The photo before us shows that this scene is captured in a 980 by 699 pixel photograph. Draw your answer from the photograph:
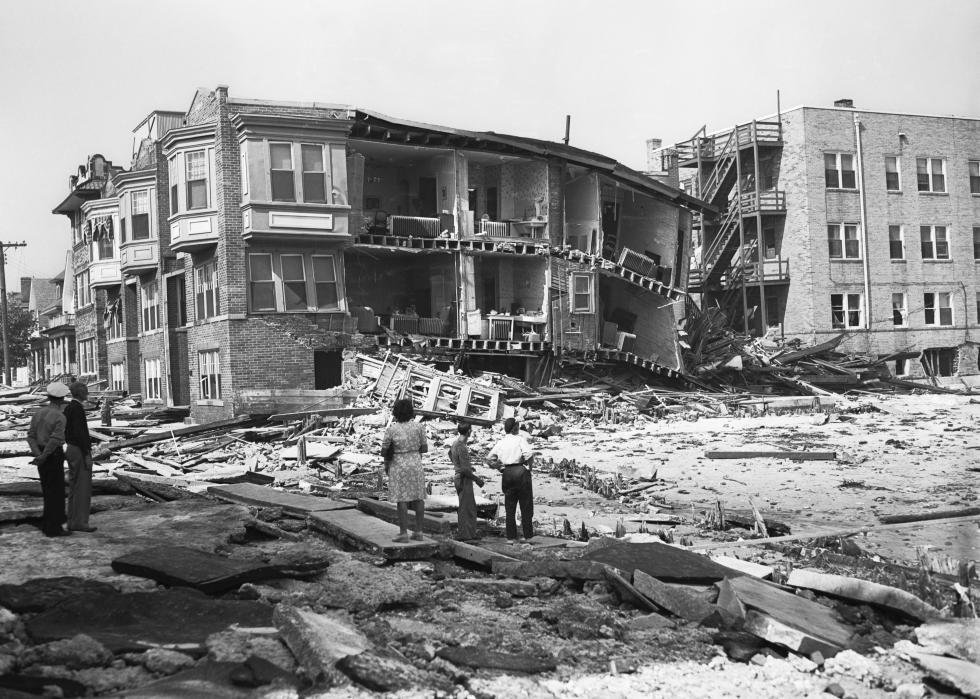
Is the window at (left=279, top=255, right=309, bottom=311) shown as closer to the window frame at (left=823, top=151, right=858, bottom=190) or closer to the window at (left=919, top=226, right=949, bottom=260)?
the window frame at (left=823, top=151, right=858, bottom=190)

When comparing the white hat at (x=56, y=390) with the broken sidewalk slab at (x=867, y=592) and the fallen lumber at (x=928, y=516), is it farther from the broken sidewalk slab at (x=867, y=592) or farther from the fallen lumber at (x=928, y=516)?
the fallen lumber at (x=928, y=516)

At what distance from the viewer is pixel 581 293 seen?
35938mm

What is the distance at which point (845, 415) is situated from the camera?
94.3ft

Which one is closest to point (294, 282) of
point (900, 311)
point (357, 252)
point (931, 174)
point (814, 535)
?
point (357, 252)

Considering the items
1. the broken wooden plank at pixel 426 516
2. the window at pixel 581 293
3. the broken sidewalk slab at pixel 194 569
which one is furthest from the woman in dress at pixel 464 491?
the window at pixel 581 293

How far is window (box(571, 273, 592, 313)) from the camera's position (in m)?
35.7

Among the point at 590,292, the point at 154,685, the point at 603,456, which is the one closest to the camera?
the point at 154,685

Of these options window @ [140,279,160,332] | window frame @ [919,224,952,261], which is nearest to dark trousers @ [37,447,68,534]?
window @ [140,279,160,332]

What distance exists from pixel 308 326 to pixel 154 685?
2480 cm

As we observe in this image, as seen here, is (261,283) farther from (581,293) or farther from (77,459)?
(77,459)

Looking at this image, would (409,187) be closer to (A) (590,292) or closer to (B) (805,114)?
(A) (590,292)

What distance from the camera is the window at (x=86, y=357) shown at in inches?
1916

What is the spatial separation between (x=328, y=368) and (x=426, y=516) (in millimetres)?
18889

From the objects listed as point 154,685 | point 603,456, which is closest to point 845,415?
point 603,456
